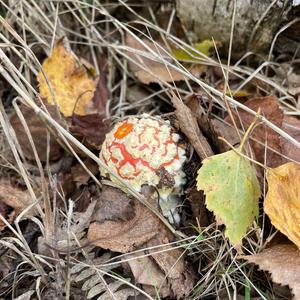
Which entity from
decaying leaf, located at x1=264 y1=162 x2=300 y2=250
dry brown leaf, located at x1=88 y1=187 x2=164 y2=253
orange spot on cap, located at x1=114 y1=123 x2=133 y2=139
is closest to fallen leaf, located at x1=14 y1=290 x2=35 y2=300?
dry brown leaf, located at x1=88 y1=187 x2=164 y2=253

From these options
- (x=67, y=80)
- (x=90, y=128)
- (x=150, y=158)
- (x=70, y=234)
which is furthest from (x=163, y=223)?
(x=67, y=80)

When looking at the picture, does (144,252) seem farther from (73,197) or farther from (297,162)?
(297,162)

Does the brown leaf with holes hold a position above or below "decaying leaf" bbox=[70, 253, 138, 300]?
above

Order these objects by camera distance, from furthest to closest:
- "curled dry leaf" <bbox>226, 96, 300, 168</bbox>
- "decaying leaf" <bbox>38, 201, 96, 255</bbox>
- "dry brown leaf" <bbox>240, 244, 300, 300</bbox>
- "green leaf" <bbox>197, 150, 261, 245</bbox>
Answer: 1. "curled dry leaf" <bbox>226, 96, 300, 168</bbox>
2. "decaying leaf" <bbox>38, 201, 96, 255</bbox>
3. "green leaf" <bbox>197, 150, 261, 245</bbox>
4. "dry brown leaf" <bbox>240, 244, 300, 300</bbox>

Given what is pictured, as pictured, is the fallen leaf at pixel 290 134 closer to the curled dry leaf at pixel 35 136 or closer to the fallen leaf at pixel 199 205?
the fallen leaf at pixel 199 205

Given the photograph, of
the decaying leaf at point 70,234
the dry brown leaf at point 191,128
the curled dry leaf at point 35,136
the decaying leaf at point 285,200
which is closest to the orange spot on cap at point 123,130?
the dry brown leaf at point 191,128

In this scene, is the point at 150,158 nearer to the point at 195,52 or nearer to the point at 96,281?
the point at 96,281

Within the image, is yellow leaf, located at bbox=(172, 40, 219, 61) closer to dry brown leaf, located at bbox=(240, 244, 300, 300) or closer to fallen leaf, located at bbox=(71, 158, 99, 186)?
fallen leaf, located at bbox=(71, 158, 99, 186)
